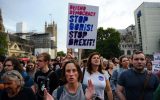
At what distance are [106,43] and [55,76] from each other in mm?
74083

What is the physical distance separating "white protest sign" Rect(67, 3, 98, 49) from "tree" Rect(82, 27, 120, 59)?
68632 mm

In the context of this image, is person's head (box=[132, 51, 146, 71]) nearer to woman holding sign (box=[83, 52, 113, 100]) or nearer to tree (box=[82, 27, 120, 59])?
woman holding sign (box=[83, 52, 113, 100])

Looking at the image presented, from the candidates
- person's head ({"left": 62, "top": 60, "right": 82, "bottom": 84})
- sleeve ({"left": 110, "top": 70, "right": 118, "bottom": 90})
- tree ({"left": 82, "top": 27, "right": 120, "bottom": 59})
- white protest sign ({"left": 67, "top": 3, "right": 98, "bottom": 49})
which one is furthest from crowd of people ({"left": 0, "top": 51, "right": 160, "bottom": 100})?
tree ({"left": 82, "top": 27, "right": 120, "bottom": 59})

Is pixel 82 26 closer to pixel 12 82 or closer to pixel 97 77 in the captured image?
pixel 97 77

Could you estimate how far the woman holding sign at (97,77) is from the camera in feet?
20.1

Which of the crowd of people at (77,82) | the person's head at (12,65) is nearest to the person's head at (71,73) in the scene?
the crowd of people at (77,82)

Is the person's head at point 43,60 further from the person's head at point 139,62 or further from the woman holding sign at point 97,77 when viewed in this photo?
the person's head at point 139,62

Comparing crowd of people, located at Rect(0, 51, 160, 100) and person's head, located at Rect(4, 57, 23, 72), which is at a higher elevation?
person's head, located at Rect(4, 57, 23, 72)

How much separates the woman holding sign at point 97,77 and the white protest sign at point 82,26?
136 centimetres

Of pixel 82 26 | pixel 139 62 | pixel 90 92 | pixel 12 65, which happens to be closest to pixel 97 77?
pixel 139 62

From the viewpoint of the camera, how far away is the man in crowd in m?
5.41

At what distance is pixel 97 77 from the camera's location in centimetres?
623

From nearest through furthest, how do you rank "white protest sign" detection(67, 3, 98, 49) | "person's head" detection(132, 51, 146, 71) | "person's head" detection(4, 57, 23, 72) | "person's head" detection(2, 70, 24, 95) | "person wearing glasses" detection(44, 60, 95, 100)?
"person wearing glasses" detection(44, 60, 95, 100)
"person's head" detection(2, 70, 24, 95)
"person's head" detection(132, 51, 146, 71)
"person's head" detection(4, 57, 23, 72)
"white protest sign" detection(67, 3, 98, 49)

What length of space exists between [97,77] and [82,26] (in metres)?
1.98
